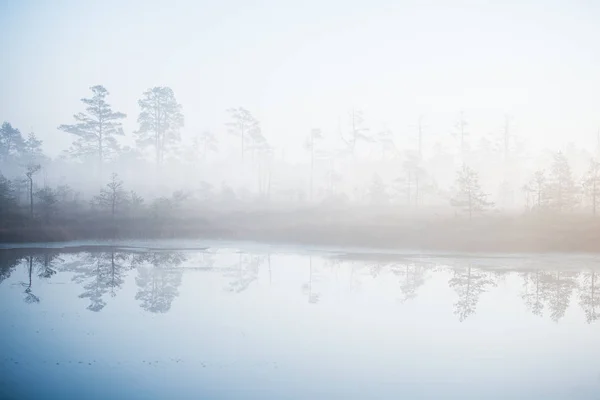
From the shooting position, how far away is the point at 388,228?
173ft

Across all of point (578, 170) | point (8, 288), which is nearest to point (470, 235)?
point (8, 288)

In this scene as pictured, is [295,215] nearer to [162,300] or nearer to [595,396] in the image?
[162,300]

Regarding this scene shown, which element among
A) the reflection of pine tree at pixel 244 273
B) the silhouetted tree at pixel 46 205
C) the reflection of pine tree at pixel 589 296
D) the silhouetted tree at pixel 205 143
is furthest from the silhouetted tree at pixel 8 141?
the reflection of pine tree at pixel 589 296

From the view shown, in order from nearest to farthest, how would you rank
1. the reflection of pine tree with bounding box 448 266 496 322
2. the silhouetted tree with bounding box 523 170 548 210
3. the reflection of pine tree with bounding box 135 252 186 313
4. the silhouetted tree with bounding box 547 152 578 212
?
the reflection of pine tree with bounding box 448 266 496 322 < the reflection of pine tree with bounding box 135 252 186 313 < the silhouetted tree with bounding box 523 170 548 210 < the silhouetted tree with bounding box 547 152 578 212

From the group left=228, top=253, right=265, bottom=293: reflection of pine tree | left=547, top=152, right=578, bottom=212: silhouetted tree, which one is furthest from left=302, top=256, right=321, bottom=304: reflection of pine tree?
left=547, top=152, right=578, bottom=212: silhouetted tree

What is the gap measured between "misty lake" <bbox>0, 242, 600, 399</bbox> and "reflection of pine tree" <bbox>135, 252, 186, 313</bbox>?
7.5 inches

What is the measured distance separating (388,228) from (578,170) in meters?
65.4

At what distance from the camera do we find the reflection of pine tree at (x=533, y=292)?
25375mm

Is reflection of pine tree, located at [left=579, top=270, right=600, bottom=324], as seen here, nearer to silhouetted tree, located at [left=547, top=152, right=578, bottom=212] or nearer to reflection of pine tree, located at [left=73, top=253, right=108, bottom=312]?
reflection of pine tree, located at [left=73, top=253, right=108, bottom=312]

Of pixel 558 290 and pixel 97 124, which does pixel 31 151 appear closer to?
pixel 97 124

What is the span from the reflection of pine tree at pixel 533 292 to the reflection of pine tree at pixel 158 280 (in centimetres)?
1841

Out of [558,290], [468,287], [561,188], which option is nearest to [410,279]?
[468,287]

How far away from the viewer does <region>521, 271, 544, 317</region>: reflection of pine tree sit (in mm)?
25375

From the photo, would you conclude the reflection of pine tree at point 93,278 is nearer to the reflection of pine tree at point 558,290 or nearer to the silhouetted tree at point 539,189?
the reflection of pine tree at point 558,290
